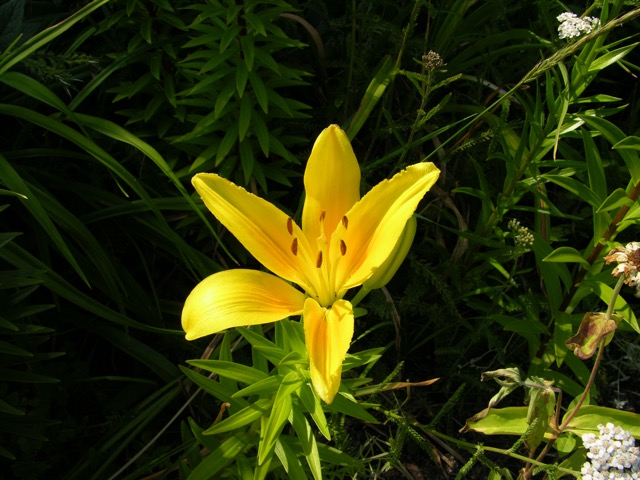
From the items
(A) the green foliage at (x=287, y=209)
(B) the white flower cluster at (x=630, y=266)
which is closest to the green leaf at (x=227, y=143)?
(A) the green foliage at (x=287, y=209)

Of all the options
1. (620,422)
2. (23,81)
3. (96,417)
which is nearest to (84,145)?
(23,81)

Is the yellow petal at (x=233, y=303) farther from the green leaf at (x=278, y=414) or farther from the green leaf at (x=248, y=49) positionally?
the green leaf at (x=248, y=49)

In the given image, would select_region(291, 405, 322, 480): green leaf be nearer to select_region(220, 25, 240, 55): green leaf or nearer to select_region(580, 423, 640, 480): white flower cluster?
select_region(580, 423, 640, 480): white flower cluster

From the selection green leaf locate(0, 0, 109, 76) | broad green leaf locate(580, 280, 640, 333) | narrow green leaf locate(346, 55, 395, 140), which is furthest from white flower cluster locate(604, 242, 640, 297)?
green leaf locate(0, 0, 109, 76)

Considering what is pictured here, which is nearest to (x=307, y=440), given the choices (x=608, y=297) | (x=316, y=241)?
(x=316, y=241)

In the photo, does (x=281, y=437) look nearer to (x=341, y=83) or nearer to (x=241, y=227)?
(x=241, y=227)
